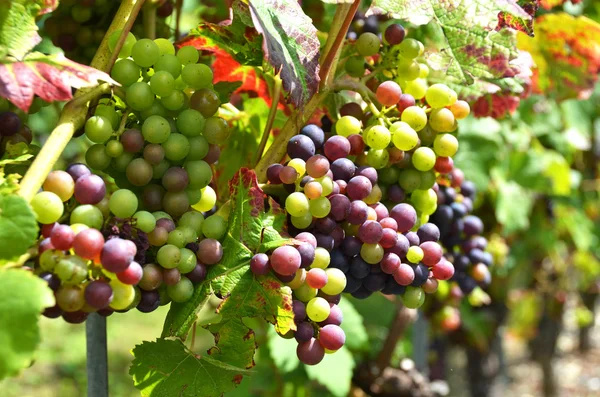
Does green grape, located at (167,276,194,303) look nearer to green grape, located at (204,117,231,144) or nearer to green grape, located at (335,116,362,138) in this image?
green grape, located at (204,117,231,144)

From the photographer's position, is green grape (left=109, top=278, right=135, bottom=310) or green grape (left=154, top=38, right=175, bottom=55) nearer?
green grape (left=109, top=278, right=135, bottom=310)

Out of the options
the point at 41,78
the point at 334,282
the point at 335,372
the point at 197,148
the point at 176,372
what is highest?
the point at 41,78

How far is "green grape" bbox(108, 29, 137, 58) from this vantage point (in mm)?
688

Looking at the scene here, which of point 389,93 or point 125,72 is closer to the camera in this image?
point 125,72

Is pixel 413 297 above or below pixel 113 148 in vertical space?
below

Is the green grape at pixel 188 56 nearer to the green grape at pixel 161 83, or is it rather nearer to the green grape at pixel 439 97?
the green grape at pixel 161 83

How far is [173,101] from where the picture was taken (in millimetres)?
683

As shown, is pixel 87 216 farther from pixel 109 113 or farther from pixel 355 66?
pixel 355 66

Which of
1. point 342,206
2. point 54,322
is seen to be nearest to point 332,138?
point 342,206

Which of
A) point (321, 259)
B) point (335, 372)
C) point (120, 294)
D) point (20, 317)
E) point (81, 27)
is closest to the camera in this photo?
point (20, 317)

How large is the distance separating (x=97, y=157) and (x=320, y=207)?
0.78 feet

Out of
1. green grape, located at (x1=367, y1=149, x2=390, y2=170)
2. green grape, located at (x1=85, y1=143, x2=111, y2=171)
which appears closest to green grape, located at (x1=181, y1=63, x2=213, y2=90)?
green grape, located at (x1=85, y1=143, x2=111, y2=171)

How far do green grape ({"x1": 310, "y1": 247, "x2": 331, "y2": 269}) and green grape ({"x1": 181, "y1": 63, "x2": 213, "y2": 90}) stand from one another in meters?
0.22

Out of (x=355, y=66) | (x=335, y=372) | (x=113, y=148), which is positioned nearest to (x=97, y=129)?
(x=113, y=148)
